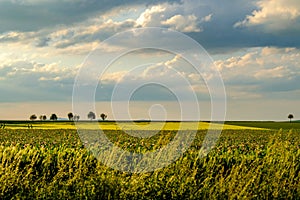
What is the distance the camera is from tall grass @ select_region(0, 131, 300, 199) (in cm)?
1038

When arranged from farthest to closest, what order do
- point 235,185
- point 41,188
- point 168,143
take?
1. point 168,143
2. point 235,185
3. point 41,188

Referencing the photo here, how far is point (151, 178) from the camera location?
35.9ft

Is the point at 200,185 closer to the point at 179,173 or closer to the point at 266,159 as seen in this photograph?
the point at 179,173

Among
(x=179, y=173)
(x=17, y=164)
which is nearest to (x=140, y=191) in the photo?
(x=179, y=173)

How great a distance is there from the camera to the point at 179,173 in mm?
11422

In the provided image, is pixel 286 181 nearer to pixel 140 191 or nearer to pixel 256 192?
pixel 256 192

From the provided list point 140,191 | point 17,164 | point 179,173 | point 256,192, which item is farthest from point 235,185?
point 17,164

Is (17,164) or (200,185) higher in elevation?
(17,164)

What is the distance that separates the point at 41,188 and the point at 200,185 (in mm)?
3545

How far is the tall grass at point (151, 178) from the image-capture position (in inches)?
409

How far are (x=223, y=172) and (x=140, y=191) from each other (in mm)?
2718

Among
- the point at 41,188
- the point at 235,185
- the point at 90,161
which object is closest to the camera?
the point at 41,188

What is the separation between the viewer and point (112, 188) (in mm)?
10383

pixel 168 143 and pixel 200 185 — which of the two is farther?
pixel 168 143
